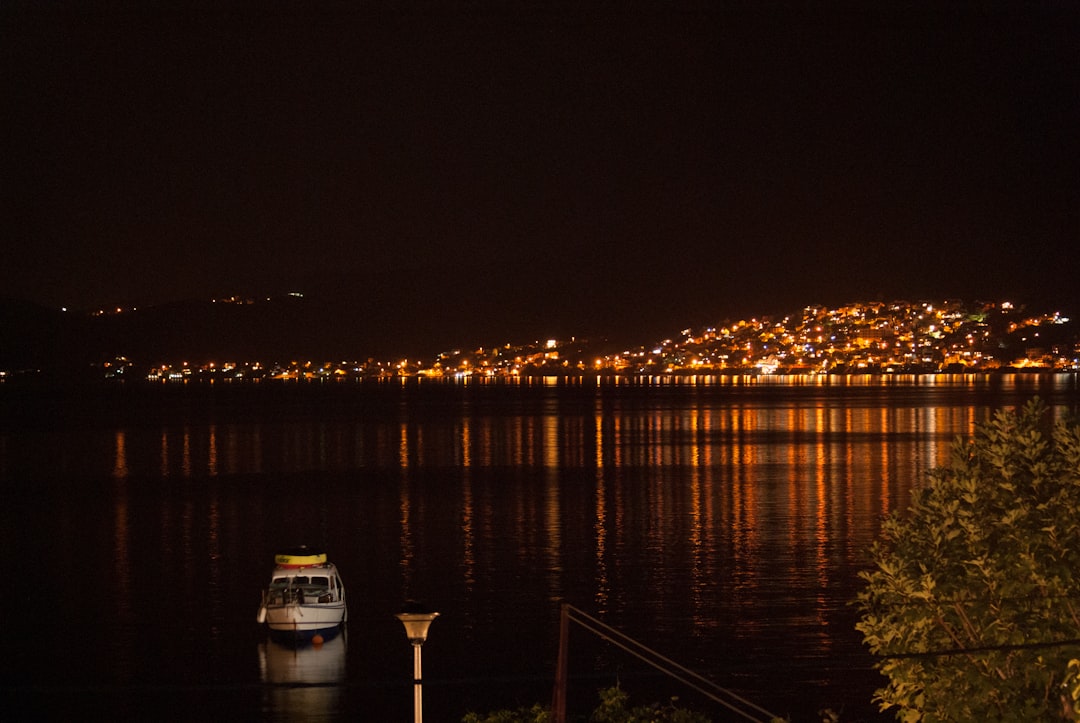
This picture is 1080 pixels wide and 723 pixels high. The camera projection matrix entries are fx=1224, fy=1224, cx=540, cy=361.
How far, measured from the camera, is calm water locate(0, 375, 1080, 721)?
17266 mm

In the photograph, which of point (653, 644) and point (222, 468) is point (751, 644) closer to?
point (653, 644)

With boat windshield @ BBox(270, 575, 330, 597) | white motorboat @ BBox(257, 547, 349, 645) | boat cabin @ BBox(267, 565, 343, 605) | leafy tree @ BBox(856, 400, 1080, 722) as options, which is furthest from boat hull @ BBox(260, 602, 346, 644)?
leafy tree @ BBox(856, 400, 1080, 722)

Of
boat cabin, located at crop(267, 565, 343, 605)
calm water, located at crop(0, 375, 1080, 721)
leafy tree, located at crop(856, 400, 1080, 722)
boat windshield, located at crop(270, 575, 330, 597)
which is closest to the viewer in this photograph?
leafy tree, located at crop(856, 400, 1080, 722)

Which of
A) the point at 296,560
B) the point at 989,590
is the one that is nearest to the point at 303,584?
the point at 296,560

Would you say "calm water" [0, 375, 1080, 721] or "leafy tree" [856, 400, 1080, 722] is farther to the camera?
"calm water" [0, 375, 1080, 721]

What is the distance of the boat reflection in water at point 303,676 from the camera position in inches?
640

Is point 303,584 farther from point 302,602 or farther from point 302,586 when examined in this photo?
point 302,602

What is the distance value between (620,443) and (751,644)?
40.7 m

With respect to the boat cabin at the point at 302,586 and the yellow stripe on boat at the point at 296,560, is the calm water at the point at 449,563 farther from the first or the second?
the yellow stripe on boat at the point at 296,560

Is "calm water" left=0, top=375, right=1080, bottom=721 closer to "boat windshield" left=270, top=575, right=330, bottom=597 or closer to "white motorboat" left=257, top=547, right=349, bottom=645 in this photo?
"white motorboat" left=257, top=547, right=349, bottom=645

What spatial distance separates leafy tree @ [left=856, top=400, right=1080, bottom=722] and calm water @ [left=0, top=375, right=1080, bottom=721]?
1.03 metres

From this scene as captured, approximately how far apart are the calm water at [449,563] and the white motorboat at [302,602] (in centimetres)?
39

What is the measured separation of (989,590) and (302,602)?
13.7 metres

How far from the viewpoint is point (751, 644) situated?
62.7 feet
